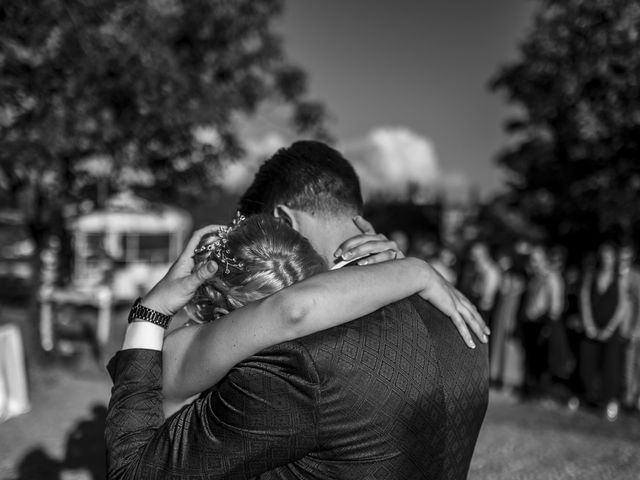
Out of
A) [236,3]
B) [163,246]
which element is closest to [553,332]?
[236,3]

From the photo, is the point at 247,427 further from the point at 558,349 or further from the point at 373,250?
the point at 558,349

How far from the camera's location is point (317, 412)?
1158 millimetres

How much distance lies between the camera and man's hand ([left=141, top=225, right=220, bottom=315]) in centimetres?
142

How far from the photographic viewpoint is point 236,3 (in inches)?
348

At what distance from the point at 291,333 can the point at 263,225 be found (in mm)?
365

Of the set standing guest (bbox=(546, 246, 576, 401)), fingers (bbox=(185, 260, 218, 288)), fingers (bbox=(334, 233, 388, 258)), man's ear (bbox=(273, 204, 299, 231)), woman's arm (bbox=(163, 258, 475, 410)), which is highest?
man's ear (bbox=(273, 204, 299, 231))

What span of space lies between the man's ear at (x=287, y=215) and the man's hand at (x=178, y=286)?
284mm

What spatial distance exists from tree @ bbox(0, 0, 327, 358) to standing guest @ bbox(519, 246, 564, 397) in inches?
186

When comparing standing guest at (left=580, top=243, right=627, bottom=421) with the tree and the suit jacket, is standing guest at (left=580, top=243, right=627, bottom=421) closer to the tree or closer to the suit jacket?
the tree

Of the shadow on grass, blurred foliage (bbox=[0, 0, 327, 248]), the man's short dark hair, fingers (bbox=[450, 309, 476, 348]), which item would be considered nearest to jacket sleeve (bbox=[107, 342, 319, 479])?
fingers (bbox=[450, 309, 476, 348])

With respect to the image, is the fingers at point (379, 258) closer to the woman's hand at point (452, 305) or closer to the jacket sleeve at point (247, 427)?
the woman's hand at point (452, 305)

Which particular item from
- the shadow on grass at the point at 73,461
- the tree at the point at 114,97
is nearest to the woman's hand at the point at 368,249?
the shadow on grass at the point at 73,461

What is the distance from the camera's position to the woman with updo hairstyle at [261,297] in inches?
46.4

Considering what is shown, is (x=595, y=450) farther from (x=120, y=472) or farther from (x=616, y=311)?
(x=120, y=472)
